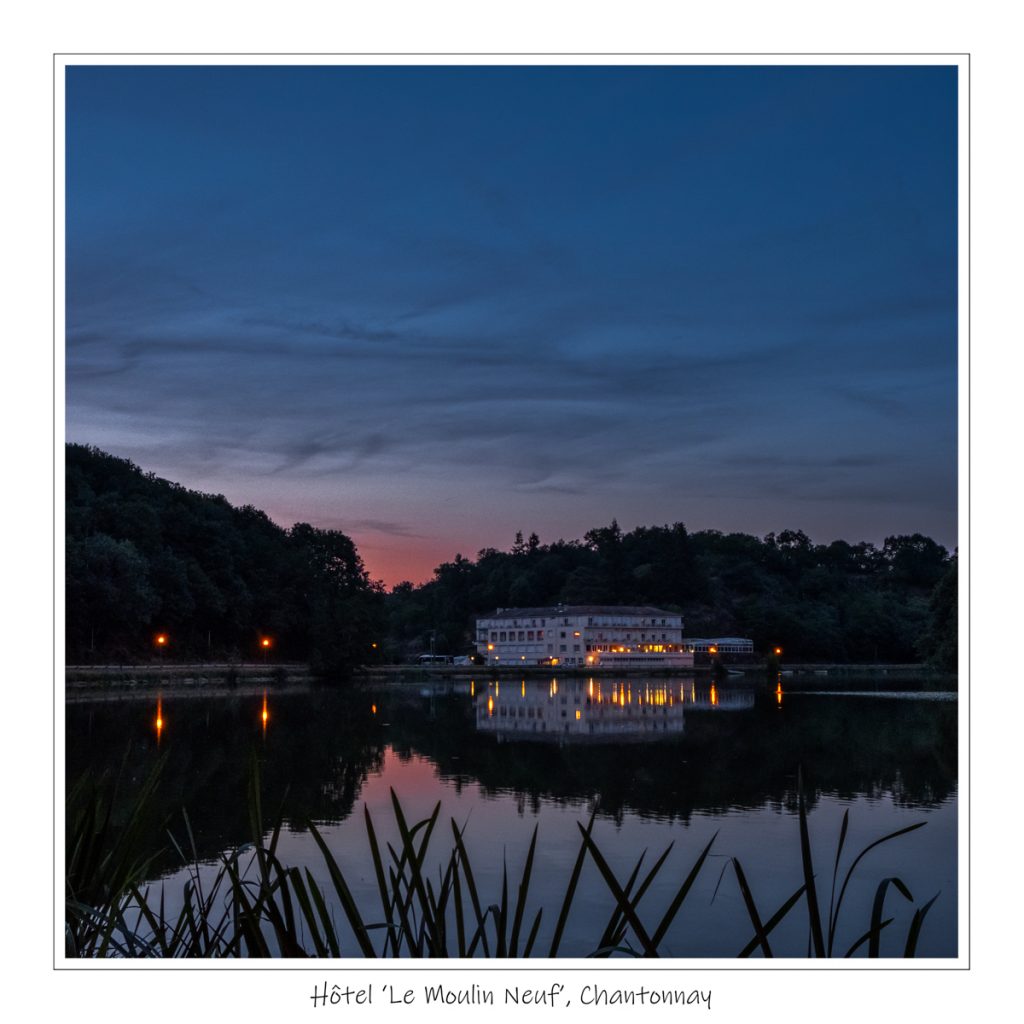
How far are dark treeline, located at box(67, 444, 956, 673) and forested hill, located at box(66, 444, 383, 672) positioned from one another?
0.08 metres

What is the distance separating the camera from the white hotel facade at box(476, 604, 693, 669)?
89875mm

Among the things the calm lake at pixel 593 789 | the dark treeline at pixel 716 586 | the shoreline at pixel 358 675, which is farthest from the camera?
the dark treeline at pixel 716 586

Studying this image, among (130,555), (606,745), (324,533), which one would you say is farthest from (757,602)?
(606,745)

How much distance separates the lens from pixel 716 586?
339 ft

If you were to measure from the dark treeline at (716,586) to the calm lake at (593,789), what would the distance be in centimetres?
4897

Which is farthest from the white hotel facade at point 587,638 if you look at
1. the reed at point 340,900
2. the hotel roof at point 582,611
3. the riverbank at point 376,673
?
the reed at point 340,900

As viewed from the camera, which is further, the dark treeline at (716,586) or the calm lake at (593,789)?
the dark treeline at (716,586)

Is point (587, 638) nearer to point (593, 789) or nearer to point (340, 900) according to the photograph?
point (593, 789)

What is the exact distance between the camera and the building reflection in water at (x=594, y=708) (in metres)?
31.3

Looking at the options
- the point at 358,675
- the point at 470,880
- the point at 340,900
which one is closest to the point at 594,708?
the point at 358,675

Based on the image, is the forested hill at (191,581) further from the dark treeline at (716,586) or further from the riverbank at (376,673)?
the dark treeline at (716,586)

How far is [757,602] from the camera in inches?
3784
